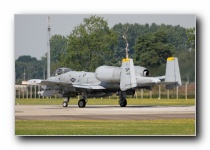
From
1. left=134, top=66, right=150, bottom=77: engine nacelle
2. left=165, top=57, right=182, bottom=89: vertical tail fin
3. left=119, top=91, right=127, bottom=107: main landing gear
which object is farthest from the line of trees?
left=119, top=91, right=127, bottom=107: main landing gear

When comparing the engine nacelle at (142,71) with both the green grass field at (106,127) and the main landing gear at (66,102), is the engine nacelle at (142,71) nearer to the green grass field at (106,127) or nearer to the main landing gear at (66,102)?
the green grass field at (106,127)

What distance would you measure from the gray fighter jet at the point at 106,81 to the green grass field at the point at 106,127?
1404 mm

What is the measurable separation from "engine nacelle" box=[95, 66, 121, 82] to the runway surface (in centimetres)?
112

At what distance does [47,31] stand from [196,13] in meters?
4.27

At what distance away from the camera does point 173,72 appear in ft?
85.0

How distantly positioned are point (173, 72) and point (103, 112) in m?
3.78

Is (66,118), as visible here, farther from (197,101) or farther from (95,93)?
(95,93)

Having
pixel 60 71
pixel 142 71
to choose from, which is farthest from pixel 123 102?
pixel 142 71

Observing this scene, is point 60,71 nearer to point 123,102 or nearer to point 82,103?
point 123,102

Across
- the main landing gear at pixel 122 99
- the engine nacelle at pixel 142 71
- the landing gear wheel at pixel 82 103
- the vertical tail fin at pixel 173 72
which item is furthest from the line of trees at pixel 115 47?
the landing gear wheel at pixel 82 103

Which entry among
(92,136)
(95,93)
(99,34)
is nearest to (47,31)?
(99,34)

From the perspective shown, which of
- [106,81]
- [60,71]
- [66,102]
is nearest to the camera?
[60,71]

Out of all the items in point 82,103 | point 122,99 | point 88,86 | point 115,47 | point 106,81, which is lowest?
point 82,103

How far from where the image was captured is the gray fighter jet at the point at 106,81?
26391 millimetres
